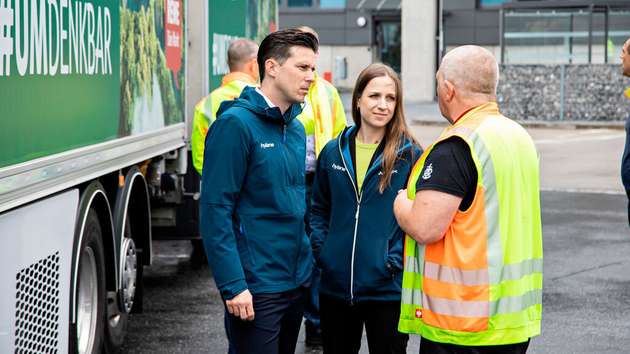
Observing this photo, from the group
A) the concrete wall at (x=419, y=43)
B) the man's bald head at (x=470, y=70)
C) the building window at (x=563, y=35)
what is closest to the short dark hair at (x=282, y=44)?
the man's bald head at (x=470, y=70)

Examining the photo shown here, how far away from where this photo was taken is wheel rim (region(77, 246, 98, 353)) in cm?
611

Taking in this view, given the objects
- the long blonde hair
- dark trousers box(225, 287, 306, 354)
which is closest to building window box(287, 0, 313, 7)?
the long blonde hair

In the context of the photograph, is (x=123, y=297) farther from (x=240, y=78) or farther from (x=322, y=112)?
(x=240, y=78)

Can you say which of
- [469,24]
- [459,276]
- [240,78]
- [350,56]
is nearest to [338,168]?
[459,276]

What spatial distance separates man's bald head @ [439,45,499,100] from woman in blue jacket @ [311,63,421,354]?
116 cm

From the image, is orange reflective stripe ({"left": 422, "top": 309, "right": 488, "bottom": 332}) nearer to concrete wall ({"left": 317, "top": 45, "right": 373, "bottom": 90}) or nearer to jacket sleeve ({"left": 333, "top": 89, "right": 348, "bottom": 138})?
jacket sleeve ({"left": 333, "top": 89, "right": 348, "bottom": 138})

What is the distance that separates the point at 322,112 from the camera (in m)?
7.24

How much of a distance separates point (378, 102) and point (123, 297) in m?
2.32

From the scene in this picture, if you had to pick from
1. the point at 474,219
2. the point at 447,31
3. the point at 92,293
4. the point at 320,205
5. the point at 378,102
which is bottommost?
the point at 92,293

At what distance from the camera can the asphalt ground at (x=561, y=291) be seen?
24.5 feet

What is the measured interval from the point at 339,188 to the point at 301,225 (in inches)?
23.7

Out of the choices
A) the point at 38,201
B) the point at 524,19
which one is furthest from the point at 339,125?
the point at 524,19

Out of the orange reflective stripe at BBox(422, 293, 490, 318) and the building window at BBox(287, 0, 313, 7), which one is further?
the building window at BBox(287, 0, 313, 7)

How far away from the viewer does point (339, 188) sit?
16.9 ft
